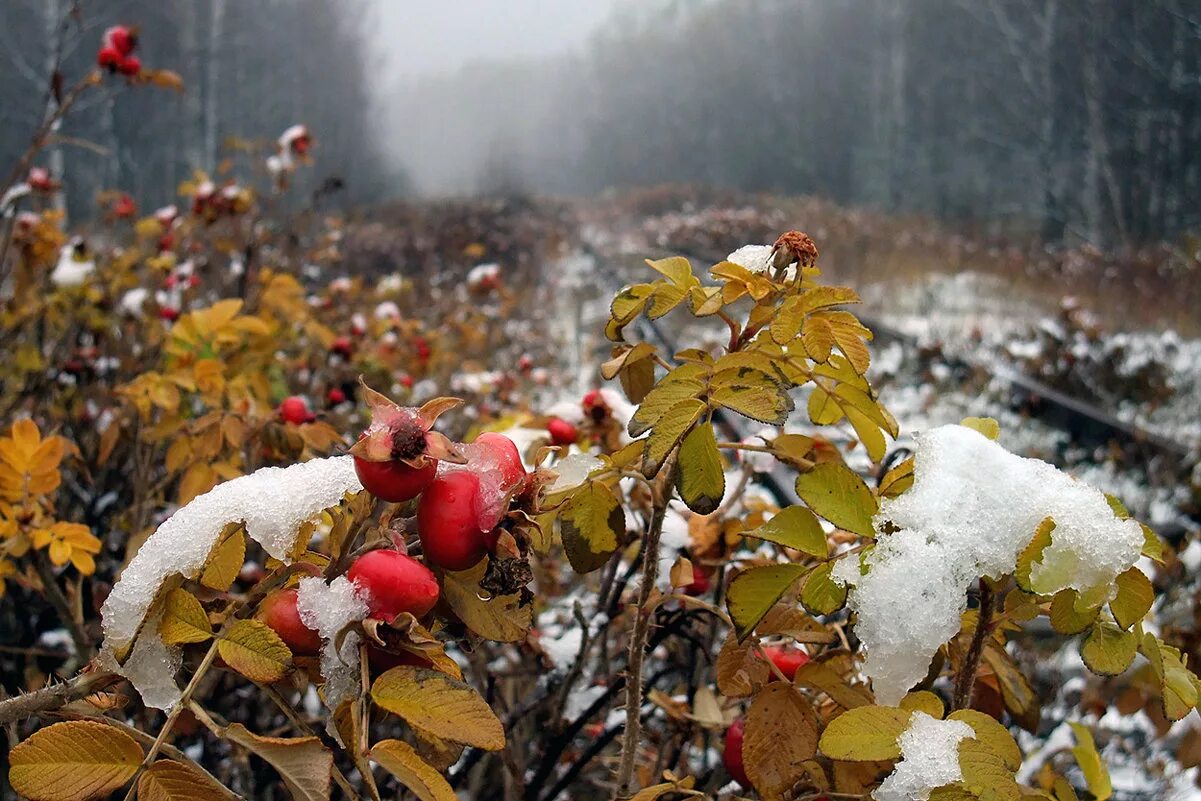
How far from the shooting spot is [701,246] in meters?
13.5

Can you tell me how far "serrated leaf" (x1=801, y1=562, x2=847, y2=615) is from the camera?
531 mm

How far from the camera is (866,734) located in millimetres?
510

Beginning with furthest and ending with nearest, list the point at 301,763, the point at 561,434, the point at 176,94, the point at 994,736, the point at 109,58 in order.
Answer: the point at 176,94
the point at 109,58
the point at 561,434
the point at 994,736
the point at 301,763

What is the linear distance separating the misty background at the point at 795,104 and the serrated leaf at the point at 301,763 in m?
1.45

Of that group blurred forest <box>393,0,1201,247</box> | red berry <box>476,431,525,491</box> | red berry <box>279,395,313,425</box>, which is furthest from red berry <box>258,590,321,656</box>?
blurred forest <box>393,0,1201,247</box>

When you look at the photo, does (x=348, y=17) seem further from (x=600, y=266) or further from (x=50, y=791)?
(x=50, y=791)

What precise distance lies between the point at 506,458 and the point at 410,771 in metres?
0.17

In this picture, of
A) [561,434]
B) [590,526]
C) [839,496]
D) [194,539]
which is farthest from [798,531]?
[561,434]

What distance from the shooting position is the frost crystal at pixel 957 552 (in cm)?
50

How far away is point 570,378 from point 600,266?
22.2 ft

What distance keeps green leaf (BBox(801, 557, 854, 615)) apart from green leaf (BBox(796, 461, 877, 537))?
0.12 feet

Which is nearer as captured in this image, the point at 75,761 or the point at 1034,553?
the point at 75,761

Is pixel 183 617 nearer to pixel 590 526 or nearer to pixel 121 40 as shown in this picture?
pixel 590 526

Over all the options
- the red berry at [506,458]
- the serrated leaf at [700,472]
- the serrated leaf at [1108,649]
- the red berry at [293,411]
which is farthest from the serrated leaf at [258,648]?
the red berry at [293,411]
